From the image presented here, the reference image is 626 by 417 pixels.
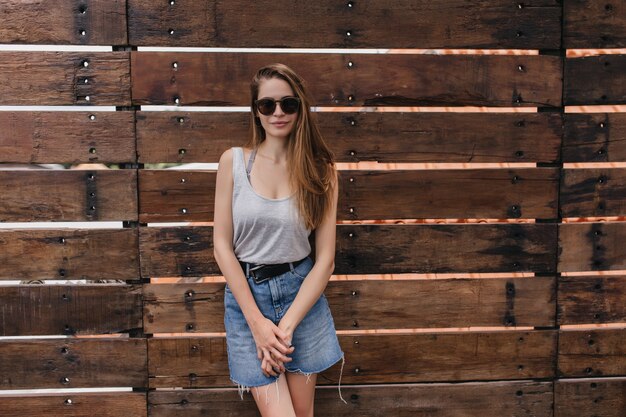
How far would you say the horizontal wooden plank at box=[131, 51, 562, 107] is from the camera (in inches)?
128

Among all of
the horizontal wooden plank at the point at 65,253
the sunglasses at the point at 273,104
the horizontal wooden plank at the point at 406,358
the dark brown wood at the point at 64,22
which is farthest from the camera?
the horizontal wooden plank at the point at 406,358

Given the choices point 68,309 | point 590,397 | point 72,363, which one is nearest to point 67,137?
point 68,309

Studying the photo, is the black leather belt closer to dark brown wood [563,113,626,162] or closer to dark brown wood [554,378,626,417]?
dark brown wood [563,113,626,162]

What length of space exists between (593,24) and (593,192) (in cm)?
81

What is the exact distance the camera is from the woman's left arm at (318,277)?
2742mm

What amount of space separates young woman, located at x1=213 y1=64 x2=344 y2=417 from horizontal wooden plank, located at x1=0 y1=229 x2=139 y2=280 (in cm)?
75

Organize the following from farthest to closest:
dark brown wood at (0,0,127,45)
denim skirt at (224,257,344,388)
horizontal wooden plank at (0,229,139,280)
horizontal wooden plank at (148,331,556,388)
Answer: horizontal wooden plank at (148,331,556,388) → horizontal wooden plank at (0,229,139,280) → dark brown wood at (0,0,127,45) → denim skirt at (224,257,344,388)

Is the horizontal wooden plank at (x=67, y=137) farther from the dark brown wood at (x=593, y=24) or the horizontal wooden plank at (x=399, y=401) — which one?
the dark brown wood at (x=593, y=24)

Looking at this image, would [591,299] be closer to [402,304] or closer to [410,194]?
[402,304]

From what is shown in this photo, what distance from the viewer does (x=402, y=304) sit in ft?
11.4

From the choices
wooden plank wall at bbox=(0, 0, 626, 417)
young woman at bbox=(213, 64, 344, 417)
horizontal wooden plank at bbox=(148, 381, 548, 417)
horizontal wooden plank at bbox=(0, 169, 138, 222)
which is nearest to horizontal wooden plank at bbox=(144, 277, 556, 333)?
wooden plank wall at bbox=(0, 0, 626, 417)

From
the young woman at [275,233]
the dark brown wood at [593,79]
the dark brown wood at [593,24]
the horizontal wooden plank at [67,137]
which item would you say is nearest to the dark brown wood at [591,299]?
the dark brown wood at [593,79]

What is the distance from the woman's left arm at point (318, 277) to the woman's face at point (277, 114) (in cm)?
30

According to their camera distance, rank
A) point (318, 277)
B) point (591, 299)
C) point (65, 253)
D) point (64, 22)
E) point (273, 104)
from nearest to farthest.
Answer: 1. point (273, 104)
2. point (318, 277)
3. point (64, 22)
4. point (65, 253)
5. point (591, 299)
